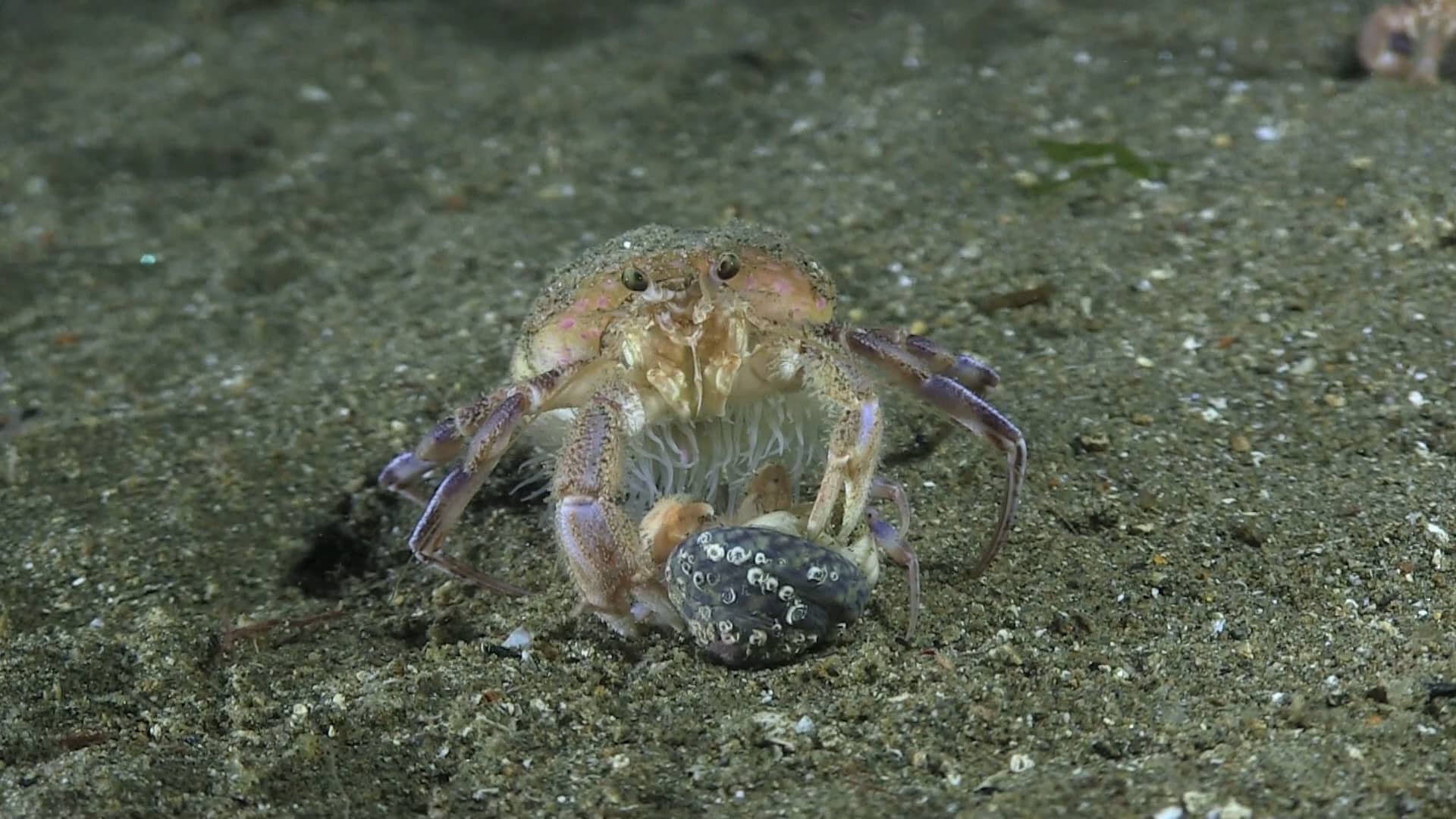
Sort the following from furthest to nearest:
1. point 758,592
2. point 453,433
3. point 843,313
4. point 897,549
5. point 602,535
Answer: point 843,313 → point 453,433 → point 897,549 → point 602,535 → point 758,592

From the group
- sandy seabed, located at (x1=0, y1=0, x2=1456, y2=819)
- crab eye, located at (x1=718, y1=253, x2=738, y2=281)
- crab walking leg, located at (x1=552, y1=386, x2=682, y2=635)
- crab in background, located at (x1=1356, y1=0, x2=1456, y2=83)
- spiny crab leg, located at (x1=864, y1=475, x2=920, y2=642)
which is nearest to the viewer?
sandy seabed, located at (x1=0, y1=0, x2=1456, y2=819)

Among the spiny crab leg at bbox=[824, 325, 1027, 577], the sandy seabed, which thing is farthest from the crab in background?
the spiny crab leg at bbox=[824, 325, 1027, 577]

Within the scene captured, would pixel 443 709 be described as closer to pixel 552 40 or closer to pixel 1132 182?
pixel 1132 182

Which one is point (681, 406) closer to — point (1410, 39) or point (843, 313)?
point (843, 313)

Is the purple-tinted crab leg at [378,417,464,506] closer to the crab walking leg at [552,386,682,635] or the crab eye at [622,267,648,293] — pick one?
the crab walking leg at [552,386,682,635]

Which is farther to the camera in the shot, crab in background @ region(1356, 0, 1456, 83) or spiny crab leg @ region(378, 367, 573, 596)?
crab in background @ region(1356, 0, 1456, 83)

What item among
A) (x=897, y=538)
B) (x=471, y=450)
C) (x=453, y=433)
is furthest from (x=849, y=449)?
(x=453, y=433)

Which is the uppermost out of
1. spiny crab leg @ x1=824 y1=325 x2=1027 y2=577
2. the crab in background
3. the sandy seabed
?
the crab in background
